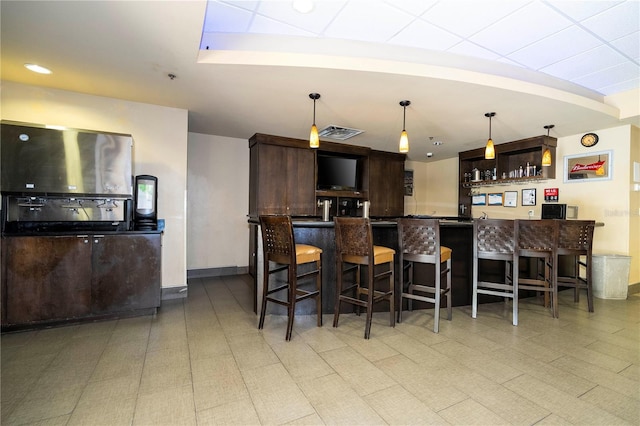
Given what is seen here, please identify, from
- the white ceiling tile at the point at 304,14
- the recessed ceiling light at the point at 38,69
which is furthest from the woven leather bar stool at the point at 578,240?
the recessed ceiling light at the point at 38,69

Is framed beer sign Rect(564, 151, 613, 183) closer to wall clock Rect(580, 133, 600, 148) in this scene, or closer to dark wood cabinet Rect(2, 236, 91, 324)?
wall clock Rect(580, 133, 600, 148)

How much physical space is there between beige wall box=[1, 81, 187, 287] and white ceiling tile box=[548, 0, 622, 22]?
13.4ft

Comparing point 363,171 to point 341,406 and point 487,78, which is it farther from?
point 341,406

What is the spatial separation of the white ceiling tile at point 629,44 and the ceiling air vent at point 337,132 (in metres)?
3.01

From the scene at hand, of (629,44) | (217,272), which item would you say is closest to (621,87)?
(629,44)

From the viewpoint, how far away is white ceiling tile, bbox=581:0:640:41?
235cm

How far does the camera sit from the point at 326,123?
14.4 ft

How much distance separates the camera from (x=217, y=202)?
5.21m

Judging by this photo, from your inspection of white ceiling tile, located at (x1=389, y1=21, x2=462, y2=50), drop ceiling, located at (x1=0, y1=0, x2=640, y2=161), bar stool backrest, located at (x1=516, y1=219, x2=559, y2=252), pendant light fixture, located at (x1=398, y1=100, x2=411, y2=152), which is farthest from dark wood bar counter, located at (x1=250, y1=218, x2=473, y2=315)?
white ceiling tile, located at (x1=389, y1=21, x2=462, y2=50)

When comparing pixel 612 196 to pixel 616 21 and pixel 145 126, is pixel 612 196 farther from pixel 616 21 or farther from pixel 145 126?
pixel 145 126

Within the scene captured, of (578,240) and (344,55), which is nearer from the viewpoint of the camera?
(344,55)

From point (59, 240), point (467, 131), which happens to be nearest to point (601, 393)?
point (467, 131)

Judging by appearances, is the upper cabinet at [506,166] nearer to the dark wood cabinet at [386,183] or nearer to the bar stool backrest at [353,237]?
the dark wood cabinet at [386,183]

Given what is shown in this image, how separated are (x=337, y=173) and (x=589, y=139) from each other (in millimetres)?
4127
